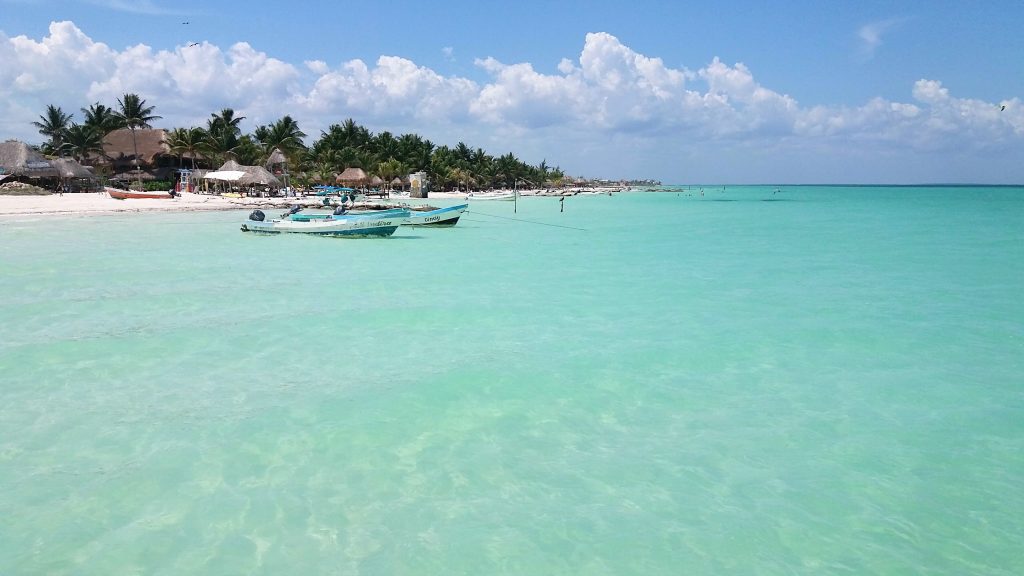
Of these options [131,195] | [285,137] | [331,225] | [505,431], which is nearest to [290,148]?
[285,137]

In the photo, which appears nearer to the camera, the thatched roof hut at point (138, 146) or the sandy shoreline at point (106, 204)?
the sandy shoreline at point (106, 204)

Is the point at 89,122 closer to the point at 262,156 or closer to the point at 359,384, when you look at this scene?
the point at 262,156

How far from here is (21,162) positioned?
1657 inches

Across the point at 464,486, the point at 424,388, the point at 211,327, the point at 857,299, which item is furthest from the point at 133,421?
the point at 857,299

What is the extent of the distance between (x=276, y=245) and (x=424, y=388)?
18046 mm

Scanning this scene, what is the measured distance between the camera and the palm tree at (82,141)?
165 feet

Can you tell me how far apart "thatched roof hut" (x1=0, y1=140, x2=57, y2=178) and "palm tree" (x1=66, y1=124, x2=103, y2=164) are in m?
7.56

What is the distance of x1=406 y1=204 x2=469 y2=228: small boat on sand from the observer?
30281 millimetres

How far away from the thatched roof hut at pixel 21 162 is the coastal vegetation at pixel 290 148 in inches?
318

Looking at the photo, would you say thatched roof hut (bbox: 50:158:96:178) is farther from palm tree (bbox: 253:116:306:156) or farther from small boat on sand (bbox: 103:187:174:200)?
palm tree (bbox: 253:116:306:156)

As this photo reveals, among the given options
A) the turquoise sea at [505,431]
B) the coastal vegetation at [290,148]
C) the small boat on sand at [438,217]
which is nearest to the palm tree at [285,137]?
the coastal vegetation at [290,148]

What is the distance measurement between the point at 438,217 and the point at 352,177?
1228 inches

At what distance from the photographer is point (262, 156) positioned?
57844mm

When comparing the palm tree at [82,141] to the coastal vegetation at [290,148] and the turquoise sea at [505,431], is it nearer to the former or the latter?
the coastal vegetation at [290,148]
